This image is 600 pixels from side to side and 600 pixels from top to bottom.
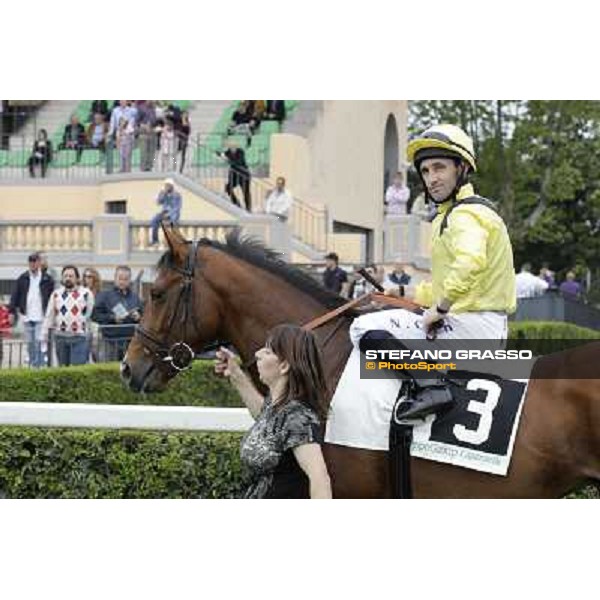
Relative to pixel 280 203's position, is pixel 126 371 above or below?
below

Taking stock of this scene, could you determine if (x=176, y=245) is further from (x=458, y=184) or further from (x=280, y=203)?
(x=280, y=203)

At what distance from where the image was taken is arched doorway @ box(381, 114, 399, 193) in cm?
2692

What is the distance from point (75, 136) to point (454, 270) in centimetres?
1847

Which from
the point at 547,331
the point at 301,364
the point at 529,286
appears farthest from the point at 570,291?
the point at 301,364

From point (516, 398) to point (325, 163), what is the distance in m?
19.4

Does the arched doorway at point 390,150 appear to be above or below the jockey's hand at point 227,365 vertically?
above

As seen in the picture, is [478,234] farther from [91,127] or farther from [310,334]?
[91,127]

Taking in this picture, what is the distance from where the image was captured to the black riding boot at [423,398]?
16.3ft

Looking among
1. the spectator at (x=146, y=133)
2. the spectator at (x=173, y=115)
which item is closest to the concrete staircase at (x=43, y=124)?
the spectator at (x=146, y=133)

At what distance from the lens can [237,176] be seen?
21422 millimetres

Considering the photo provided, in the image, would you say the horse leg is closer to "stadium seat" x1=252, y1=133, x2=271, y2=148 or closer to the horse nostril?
the horse nostril

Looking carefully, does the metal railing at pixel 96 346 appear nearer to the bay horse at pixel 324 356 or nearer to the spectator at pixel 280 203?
the bay horse at pixel 324 356

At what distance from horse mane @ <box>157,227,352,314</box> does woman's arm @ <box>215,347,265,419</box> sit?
2.25 feet

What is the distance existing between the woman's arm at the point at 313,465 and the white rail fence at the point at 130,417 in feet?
7.48
